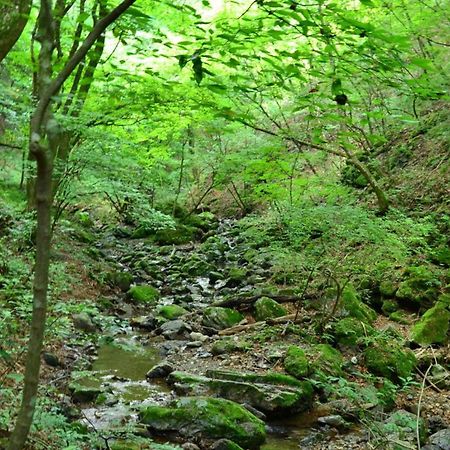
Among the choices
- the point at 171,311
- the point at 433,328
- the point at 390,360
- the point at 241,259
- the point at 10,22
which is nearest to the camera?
the point at 10,22

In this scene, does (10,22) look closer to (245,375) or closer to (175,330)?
(245,375)

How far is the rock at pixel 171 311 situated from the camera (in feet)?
31.4

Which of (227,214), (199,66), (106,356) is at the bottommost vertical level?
(227,214)

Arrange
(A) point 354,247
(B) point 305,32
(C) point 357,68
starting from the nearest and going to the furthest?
1. (B) point 305,32
2. (C) point 357,68
3. (A) point 354,247

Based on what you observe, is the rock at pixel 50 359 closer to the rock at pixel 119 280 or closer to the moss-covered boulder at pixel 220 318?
the moss-covered boulder at pixel 220 318

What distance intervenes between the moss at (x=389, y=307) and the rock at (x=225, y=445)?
4527mm

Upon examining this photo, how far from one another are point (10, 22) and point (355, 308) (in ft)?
21.9

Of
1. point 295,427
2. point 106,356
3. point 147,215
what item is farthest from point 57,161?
point 295,427

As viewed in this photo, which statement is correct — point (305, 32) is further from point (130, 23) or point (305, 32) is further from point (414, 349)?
point (414, 349)

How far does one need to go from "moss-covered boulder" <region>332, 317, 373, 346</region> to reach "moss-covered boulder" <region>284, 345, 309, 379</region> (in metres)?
0.84

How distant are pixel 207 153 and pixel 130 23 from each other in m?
15.4

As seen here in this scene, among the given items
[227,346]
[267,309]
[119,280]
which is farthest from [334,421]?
[119,280]

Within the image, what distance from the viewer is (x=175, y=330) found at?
8703 millimetres

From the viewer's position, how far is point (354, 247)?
27.9ft
